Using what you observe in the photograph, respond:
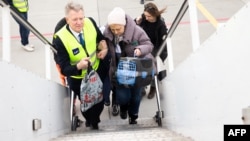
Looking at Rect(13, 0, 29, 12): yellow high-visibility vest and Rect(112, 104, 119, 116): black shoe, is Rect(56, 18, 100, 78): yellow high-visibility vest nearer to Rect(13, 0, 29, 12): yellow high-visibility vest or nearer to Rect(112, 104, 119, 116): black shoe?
Rect(112, 104, 119, 116): black shoe

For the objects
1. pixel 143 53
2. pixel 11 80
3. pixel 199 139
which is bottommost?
pixel 199 139

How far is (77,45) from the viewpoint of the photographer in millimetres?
3674

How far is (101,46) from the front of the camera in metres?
3.87

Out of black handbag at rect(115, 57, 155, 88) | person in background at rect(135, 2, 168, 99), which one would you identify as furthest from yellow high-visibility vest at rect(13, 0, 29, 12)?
black handbag at rect(115, 57, 155, 88)

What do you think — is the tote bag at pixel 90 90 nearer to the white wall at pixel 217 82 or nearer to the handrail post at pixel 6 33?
the white wall at pixel 217 82

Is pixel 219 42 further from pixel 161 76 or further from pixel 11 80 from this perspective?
pixel 161 76

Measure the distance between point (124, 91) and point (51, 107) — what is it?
2.81ft

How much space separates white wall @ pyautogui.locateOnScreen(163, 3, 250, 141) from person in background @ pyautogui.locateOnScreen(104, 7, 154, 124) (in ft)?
2.41

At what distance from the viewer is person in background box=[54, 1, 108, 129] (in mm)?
3488

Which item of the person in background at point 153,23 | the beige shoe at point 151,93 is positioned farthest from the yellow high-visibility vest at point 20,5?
the beige shoe at point 151,93

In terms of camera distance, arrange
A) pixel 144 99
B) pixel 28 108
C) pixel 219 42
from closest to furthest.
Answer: pixel 219 42 → pixel 28 108 → pixel 144 99

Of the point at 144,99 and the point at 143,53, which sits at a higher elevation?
the point at 143,53

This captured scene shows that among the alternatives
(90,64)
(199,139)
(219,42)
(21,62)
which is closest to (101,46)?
(90,64)

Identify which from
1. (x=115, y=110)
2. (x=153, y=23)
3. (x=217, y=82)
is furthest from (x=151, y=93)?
(x=217, y=82)
